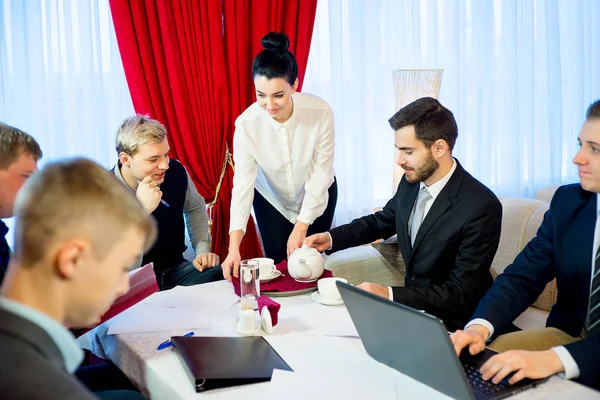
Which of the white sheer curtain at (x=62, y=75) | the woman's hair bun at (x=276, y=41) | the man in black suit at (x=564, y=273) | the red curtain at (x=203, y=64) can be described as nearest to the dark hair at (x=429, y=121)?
the man in black suit at (x=564, y=273)

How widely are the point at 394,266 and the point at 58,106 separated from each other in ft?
5.38

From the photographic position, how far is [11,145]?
1604 mm

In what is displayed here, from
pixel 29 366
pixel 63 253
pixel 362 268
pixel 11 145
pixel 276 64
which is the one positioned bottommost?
pixel 362 268

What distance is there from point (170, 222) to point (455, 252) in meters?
1.13

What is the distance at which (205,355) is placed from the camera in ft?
4.41

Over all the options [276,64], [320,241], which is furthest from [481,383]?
[276,64]

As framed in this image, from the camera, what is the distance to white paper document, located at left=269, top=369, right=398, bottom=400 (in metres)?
1.17

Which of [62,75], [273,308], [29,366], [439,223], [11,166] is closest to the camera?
[29,366]

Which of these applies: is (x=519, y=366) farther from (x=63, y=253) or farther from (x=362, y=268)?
(x=362, y=268)

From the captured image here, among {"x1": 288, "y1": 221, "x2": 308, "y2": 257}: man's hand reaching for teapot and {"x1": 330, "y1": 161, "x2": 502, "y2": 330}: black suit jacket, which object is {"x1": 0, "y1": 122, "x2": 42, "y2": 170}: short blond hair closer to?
{"x1": 288, "y1": 221, "x2": 308, "y2": 257}: man's hand reaching for teapot

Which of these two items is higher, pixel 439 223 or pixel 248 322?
pixel 439 223

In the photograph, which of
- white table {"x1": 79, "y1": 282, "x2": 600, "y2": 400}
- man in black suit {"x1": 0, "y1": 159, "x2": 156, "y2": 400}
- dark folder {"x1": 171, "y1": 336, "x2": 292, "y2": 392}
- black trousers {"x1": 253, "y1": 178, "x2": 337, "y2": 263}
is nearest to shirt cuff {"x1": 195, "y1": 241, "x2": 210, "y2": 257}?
black trousers {"x1": 253, "y1": 178, "x2": 337, "y2": 263}

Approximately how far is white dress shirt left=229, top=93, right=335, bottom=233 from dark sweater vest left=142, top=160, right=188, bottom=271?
0.73 feet

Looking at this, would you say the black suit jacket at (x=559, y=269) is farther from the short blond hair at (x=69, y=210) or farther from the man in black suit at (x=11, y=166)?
the man in black suit at (x=11, y=166)
